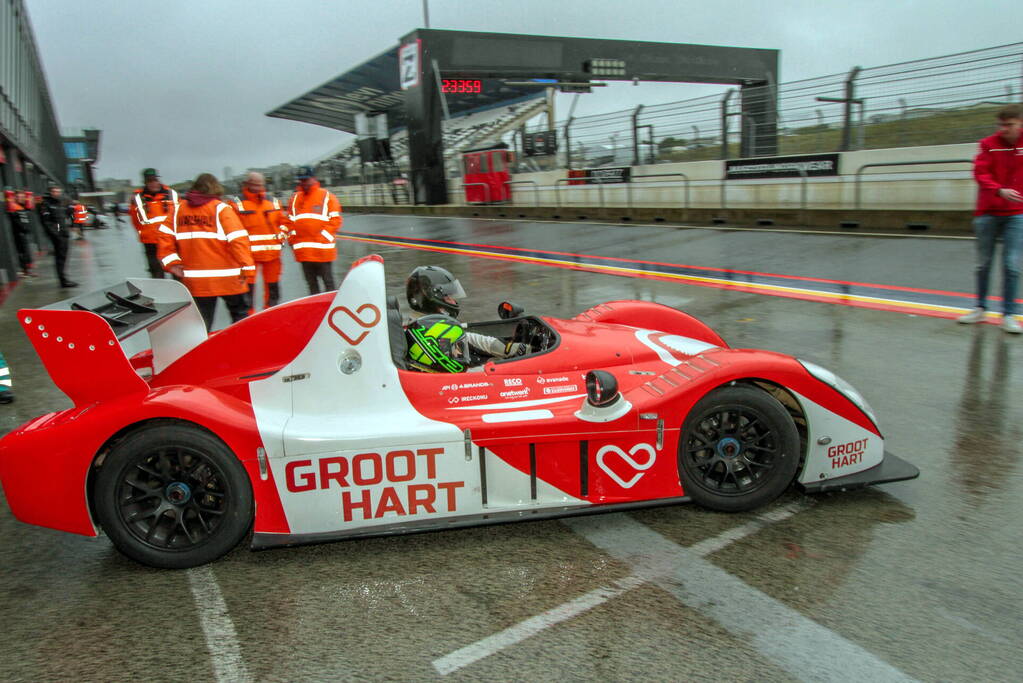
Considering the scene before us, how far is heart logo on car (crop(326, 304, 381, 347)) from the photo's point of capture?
3.26 meters

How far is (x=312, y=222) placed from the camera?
26.5 ft

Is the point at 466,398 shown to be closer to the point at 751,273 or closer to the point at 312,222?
the point at 312,222

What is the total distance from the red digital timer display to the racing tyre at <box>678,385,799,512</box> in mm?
26066

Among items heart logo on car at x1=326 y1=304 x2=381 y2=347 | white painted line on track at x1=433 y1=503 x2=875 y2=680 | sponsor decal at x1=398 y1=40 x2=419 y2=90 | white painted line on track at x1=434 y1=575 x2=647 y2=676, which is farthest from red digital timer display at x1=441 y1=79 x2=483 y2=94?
white painted line on track at x1=434 y1=575 x2=647 y2=676

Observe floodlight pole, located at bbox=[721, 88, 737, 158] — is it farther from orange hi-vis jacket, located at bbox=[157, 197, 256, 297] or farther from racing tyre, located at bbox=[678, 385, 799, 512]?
racing tyre, located at bbox=[678, 385, 799, 512]

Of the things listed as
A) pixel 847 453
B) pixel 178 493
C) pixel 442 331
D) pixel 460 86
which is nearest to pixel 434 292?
pixel 442 331

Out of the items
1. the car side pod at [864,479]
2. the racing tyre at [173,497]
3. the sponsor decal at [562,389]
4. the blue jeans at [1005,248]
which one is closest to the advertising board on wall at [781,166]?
the blue jeans at [1005,248]

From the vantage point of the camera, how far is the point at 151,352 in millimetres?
4145

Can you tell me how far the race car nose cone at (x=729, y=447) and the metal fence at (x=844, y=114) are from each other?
12.5 meters

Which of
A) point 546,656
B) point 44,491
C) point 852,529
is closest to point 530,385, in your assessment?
point 546,656

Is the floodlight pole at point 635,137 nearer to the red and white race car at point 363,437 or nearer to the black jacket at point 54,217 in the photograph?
the black jacket at point 54,217

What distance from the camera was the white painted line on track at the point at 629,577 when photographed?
2410mm

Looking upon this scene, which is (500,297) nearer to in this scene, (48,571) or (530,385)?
(530,385)

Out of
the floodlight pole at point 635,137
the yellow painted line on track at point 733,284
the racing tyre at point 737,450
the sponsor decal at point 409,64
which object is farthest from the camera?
the sponsor decal at point 409,64
